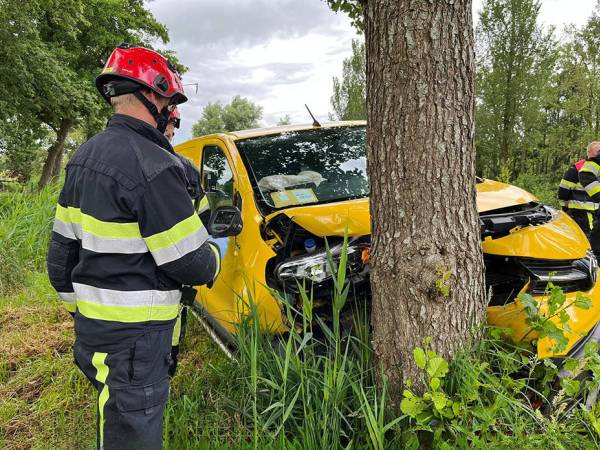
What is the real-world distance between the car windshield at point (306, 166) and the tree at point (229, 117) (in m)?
54.5

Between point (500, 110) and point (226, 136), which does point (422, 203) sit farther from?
point (500, 110)

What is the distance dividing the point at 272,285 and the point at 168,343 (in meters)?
0.85

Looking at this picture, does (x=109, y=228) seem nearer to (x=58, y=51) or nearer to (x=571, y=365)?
(x=571, y=365)

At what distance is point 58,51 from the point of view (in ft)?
47.9

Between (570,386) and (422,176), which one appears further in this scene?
(422,176)

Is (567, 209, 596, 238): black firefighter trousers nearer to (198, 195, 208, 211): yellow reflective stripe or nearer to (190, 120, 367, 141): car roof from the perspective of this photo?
(190, 120, 367, 141): car roof

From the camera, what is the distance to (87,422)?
2639 millimetres

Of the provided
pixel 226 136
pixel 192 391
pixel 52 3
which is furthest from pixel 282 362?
pixel 52 3

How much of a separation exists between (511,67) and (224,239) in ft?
53.2

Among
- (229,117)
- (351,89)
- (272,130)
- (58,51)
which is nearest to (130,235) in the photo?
(272,130)

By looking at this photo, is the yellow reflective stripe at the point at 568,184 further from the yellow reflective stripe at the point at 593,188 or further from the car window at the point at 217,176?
the car window at the point at 217,176

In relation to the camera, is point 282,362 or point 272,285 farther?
point 272,285

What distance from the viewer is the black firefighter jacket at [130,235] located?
1.59 meters

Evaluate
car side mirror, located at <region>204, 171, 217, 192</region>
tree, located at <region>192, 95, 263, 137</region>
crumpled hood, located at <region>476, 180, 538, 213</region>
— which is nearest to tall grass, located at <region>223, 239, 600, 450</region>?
crumpled hood, located at <region>476, 180, 538, 213</region>
